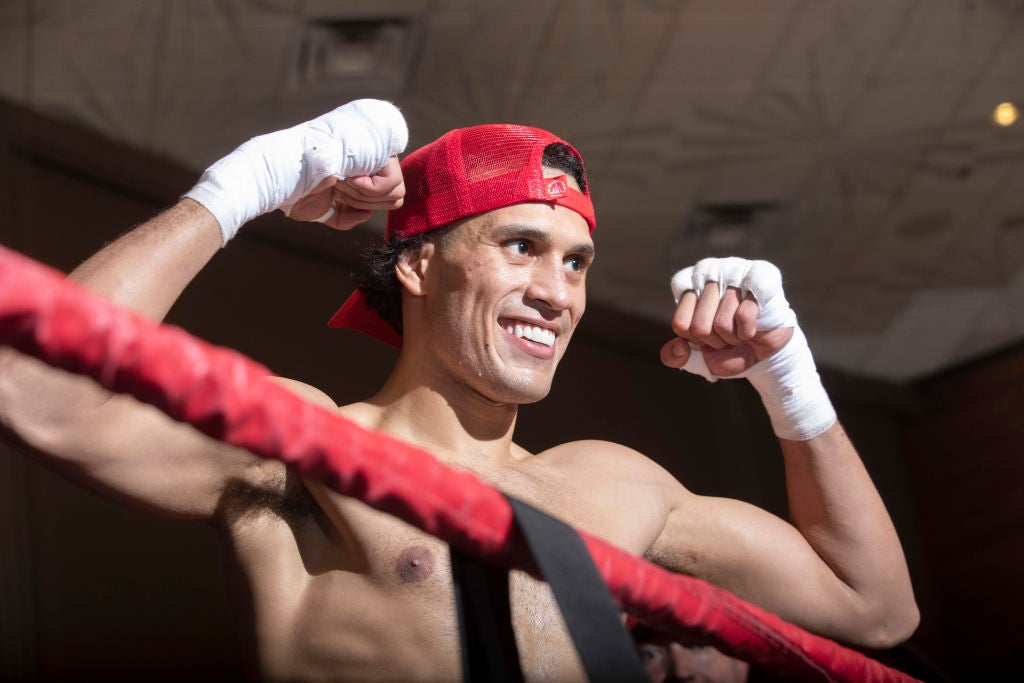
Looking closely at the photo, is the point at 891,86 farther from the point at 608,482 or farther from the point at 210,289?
the point at 608,482

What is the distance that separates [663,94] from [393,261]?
197 centimetres

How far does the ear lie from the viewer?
5.85ft

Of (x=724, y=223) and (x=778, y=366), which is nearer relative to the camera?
(x=778, y=366)

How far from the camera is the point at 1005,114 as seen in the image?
381 cm

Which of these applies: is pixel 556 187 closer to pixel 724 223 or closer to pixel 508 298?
pixel 508 298

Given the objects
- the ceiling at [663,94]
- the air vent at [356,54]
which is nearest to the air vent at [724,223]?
the ceiling at [663,94]

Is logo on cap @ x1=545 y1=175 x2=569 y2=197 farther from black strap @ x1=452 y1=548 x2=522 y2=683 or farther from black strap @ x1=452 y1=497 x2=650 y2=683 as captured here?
black strap @ x1=452 y1=497 x2=650 y2=683

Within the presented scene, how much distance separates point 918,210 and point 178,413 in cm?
370

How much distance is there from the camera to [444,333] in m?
1.69

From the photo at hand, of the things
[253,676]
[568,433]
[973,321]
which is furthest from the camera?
[973,321]

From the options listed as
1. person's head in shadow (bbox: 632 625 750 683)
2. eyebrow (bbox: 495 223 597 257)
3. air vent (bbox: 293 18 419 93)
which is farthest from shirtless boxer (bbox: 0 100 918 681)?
air vent (bbox: 293 18 419 93)

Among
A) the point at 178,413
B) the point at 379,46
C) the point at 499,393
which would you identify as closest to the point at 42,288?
the point at 178,413

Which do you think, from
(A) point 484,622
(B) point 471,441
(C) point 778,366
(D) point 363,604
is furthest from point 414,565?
(C) point 778,366

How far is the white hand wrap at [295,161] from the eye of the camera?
146cm
